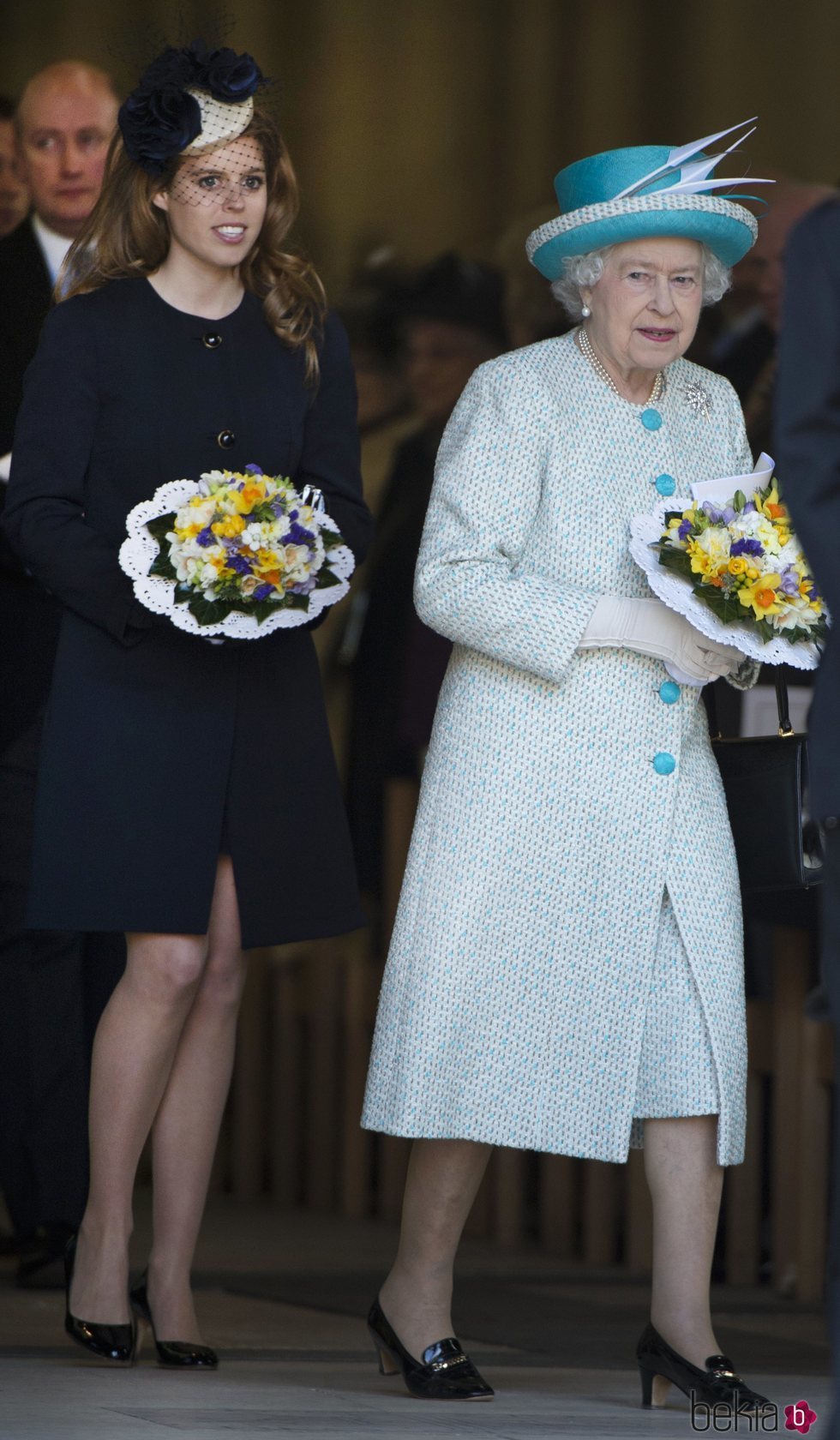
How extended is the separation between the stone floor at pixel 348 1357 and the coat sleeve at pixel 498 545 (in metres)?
1.05

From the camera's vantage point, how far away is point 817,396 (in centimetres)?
215

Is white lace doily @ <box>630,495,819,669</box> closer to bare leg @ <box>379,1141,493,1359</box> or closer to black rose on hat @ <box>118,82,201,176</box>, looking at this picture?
bare leg @ <box>379,1141,493,1359</box>

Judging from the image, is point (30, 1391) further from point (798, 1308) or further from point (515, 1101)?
point (798, 1308)

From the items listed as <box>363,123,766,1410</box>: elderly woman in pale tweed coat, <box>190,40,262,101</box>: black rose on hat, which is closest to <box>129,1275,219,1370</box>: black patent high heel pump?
<box>363,123,766,1410</box>: elderly woman in pale tweed coat

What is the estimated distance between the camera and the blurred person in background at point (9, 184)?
16.8 feet

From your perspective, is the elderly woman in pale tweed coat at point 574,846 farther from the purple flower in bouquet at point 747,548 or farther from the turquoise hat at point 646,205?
the purple flower in bouquet at point 747,548

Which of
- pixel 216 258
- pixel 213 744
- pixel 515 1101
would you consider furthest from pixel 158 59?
pixel 515 1101

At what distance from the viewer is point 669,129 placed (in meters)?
6.38

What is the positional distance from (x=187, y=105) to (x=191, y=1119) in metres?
1.52

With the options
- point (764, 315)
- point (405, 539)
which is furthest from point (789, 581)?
point (405, 539)

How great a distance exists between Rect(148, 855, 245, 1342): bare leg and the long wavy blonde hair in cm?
88

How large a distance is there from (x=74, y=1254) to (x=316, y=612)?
3.48 feet

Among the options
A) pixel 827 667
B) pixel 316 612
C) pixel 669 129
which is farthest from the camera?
pixel 669 129

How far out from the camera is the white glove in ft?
10.8
